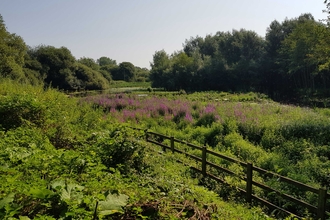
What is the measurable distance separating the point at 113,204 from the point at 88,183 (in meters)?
0.52

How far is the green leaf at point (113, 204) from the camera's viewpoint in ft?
7.87

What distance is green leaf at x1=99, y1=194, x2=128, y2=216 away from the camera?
240cm

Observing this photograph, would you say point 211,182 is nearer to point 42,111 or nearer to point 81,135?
point 81,135

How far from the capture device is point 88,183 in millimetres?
2898

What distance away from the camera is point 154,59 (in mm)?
67625

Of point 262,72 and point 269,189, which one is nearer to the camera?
point 269,189

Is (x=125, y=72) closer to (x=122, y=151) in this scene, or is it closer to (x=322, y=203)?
(x=122, y=151)

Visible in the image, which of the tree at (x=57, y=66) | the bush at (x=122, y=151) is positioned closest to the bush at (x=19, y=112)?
the bush at (x=122, y=151)

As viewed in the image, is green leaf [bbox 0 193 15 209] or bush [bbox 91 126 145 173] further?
bush [bbox 91 126 145 173]

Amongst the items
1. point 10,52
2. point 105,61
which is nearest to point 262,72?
point 10,52

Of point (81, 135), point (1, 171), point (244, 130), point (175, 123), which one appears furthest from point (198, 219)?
point (175, 123)

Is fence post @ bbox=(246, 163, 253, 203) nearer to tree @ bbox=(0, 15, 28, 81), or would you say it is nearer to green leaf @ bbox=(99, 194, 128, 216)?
green leaf @ bbox=(99, 194, 128, 216)

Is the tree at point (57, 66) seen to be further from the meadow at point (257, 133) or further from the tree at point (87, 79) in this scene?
the meadow at point (257, 133)

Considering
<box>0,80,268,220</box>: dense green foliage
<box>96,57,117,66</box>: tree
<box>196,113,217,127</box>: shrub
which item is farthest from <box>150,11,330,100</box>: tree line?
<box>96,57,117,66</box>: tree
